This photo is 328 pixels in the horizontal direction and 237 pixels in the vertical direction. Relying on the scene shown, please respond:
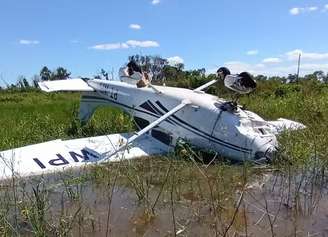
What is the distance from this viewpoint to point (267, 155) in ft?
28.8

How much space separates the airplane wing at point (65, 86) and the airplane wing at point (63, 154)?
2.98 m

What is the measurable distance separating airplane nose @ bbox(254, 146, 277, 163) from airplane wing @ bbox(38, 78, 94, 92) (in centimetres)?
602

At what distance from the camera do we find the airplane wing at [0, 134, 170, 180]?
8680 millimetres

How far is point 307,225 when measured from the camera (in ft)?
17.9

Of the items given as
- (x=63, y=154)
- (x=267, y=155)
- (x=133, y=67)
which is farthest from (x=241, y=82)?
(x=133, y=67)

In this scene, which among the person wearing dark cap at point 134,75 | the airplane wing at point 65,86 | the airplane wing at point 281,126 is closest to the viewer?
the airplane wing at point 281,126

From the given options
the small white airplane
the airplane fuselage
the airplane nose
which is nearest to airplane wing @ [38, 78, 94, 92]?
the airplane fuselage

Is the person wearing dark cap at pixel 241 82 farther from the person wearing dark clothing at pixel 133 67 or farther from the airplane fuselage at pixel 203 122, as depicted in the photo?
the person wearing dark clothing at pixel 133 67

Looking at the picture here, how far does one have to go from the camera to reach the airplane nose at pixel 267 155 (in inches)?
343

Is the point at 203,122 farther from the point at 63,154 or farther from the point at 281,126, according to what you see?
the point at 63,154

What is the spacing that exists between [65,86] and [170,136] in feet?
14.3

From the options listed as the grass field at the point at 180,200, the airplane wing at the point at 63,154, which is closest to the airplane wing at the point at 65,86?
the airplane wing at the point at 63,154

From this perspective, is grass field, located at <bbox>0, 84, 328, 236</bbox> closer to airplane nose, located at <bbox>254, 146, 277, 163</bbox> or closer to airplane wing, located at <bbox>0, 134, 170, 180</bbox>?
airplane nose, located at <bbox>254, 146, 277, 163</bbox>

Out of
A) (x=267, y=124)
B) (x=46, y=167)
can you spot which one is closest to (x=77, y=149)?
(x=46, y=167)
